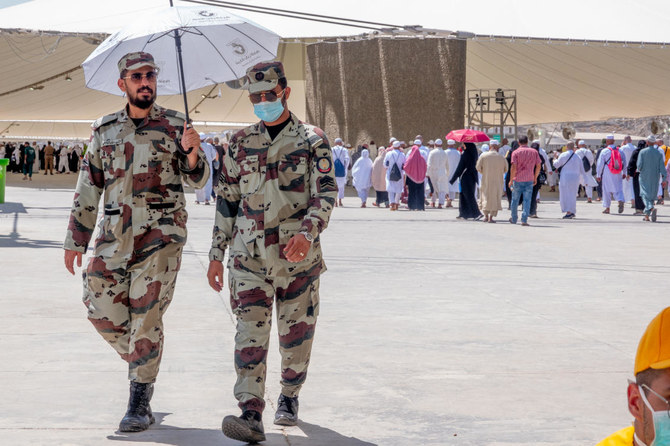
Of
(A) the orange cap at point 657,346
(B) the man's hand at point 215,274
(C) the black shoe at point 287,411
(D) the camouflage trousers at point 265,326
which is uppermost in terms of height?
(A) the orange cap at point 657,346

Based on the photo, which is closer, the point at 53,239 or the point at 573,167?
the point at 53,239

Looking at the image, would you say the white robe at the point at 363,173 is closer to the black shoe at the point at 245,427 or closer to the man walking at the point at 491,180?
the man walking at the point at 491,180

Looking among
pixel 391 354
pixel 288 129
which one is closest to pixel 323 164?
pixel 288 129

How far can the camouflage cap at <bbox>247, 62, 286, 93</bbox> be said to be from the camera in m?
4.53

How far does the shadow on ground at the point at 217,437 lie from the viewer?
4.29 meters

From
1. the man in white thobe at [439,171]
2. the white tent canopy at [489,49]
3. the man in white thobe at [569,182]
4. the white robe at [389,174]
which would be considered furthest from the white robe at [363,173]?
the man in white thobe at [569,182]

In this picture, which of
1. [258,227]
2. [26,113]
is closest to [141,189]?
[258,227]

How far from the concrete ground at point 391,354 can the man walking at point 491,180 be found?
5966 mm

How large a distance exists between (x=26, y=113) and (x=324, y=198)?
4794cm

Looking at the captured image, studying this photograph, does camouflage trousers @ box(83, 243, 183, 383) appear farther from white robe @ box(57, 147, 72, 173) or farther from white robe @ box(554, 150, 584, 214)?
white robe @ box(57, 147, 72, 173)

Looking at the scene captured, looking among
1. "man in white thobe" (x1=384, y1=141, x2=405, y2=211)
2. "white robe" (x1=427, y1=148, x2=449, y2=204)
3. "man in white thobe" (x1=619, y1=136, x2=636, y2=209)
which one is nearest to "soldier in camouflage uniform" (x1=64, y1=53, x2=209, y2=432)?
"man in white thobe" (x1=384, y1=141, x2=405, y2=211)

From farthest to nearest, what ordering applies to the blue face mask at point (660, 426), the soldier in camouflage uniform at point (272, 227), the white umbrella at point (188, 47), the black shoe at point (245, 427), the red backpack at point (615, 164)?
the red backpack at point (615, 164)
the white umbrella at point (188, 47)
the soldier in camouflage uniform at point (272, 227)
the black shoe at point (245, 427)
the blue face mask at point (660, 426)

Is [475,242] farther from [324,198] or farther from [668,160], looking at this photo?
[668,160]

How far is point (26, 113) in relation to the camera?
49.9m
